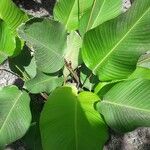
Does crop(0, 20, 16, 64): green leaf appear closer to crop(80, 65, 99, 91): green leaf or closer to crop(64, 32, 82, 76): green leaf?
crop(64, 32, 82, 76): green leaf

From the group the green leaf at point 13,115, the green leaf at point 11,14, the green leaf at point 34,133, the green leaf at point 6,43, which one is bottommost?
the green leaf at point 34,133

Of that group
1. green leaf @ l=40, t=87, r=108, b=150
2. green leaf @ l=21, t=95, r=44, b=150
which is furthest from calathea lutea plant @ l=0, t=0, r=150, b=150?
green leaf @ l=21, t=95, r=44, b=150

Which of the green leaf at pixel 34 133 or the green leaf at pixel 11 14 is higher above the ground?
the green leaf at pixel 11 14

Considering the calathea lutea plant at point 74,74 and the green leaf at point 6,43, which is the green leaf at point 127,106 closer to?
the calathea lutea plant at point 74,74

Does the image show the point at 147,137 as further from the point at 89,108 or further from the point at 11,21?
the point at 11,21

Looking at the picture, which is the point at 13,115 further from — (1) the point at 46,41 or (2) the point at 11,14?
(2) the point at 11,14

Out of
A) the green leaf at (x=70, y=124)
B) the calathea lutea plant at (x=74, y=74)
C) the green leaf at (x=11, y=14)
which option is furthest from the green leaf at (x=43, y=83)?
the green leaf at (x=11, y=14)

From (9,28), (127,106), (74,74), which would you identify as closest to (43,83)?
(74,74)

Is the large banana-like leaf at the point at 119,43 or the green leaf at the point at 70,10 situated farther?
the green leaf at the point at 70,10
